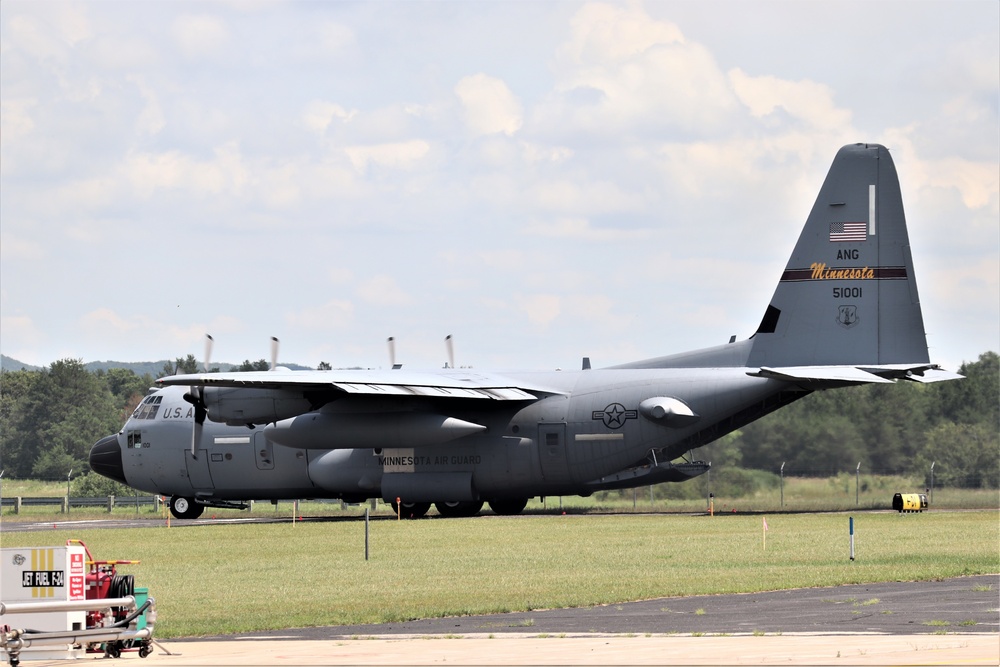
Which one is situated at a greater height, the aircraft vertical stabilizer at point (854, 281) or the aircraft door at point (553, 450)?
the aircraft vertical stabilizer at point (854, 281)

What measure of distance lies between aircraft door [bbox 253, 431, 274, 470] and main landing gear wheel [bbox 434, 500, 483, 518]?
545 centimetres

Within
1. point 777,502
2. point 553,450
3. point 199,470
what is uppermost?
point 553,450

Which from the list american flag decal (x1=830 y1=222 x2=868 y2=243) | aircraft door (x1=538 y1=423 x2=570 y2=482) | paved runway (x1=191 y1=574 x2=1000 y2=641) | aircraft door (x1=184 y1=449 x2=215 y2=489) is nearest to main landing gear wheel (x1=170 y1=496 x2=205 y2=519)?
aircraft door (x1=184 y1=449 x2=215 y2=489)

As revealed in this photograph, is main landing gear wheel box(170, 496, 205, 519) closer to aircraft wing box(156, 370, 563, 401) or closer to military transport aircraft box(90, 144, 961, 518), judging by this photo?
military transport aircraft box(90, 144, 961, 518)

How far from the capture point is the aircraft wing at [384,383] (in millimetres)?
37531

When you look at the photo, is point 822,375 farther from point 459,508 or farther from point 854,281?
point 459,508

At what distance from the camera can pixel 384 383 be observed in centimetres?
3922

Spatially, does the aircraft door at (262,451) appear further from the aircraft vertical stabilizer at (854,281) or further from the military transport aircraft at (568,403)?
the aircraft vertical stabilizer at (854,281)

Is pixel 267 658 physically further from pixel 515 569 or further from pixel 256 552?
pixel 256 552

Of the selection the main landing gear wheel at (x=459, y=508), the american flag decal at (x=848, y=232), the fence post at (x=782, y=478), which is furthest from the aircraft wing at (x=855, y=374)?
the fence post at (x=782, y=478)

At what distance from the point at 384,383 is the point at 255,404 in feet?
12.2

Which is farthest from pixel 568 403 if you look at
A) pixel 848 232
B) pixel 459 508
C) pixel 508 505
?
pixel 848 232

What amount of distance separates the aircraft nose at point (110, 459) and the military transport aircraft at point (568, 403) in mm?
2243

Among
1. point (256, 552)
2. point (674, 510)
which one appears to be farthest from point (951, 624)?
point (674, 510)
